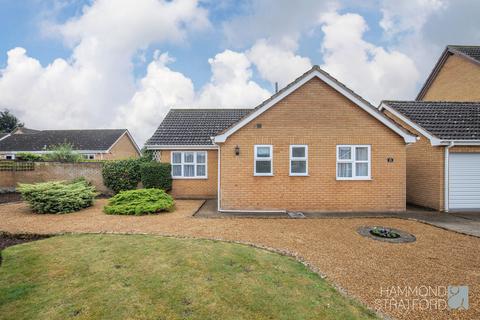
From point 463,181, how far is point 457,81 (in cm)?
1298

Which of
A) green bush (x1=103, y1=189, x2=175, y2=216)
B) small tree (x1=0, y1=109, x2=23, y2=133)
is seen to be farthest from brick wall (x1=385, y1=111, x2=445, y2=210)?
small tree (x1=0, y1=109, x2=23, y2=133)

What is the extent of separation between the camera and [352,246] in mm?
6723

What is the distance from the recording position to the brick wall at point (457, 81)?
17844 mm

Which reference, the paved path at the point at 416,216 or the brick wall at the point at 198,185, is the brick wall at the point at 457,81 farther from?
the brick wall at the point at 198,185

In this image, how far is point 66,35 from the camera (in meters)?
13.2

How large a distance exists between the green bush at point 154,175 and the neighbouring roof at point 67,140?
2135 centimetres

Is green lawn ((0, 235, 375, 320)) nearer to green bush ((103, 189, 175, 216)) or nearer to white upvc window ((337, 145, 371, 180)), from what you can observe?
green bush ((103, 189, 175, 216))

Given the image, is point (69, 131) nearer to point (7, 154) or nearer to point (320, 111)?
point (7, 154)

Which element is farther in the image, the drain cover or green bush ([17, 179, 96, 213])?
green bush ([17, 179, 96, 213])

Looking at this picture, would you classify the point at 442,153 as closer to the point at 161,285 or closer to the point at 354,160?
the point at 354,160

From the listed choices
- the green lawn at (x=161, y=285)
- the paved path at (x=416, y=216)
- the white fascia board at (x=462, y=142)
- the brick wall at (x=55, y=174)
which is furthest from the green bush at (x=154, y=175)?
the white fascia board at (x=462, y=142)

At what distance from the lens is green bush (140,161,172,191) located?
1391 cm

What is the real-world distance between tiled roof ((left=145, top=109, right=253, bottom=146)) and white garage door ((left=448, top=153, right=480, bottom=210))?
11766 mm

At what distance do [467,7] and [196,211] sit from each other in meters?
22.5
